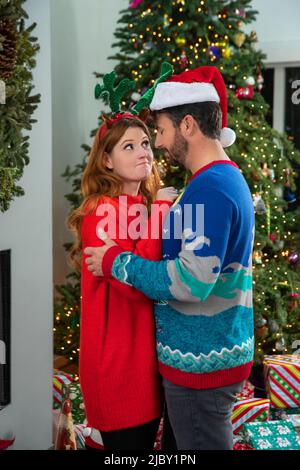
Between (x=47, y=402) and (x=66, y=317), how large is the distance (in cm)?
130

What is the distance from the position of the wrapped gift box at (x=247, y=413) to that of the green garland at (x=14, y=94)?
151 centimetres

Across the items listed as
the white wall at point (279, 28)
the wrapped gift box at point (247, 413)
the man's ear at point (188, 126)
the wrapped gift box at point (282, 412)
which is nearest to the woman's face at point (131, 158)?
the man's ear at point (188, 126)

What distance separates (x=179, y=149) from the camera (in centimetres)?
178

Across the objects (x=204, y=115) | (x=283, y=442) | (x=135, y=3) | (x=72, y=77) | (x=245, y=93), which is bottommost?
(x=283, y=442)

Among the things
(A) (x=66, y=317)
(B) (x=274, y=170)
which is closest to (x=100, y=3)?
(B) (x=274, y=170)

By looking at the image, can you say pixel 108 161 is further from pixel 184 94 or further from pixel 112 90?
Result: pixel 184 94

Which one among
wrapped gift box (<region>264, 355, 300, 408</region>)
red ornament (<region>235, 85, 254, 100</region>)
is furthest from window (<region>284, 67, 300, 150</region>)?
wrapped gift box (<region>264, 355, 300, 408</region>)

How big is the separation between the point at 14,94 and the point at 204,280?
Result: 3.48ft

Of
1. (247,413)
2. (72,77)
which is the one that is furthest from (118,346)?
(72,77)

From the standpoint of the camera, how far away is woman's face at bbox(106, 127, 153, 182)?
195 cm

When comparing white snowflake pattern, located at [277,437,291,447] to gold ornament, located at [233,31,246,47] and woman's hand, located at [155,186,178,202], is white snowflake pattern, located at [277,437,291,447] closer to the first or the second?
woman's hand, located at [155,186,178,202]

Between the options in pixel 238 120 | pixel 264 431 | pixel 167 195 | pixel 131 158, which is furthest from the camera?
pixel 238 120

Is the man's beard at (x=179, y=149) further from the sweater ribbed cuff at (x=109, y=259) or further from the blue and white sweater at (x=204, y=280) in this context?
the sweater ribbed cuff at (x=109, y=259)

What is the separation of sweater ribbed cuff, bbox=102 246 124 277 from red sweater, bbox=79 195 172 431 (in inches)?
2.4
